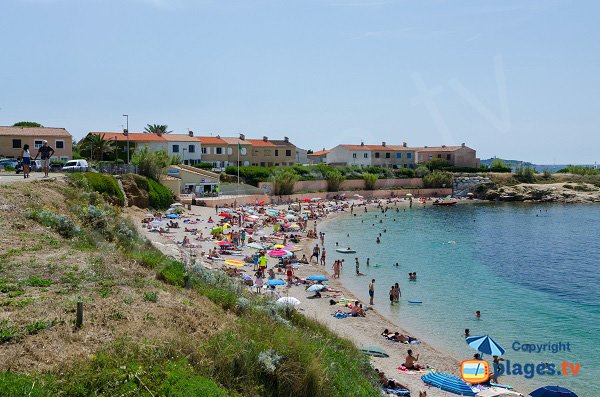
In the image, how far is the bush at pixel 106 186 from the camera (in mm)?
36594

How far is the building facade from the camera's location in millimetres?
49844

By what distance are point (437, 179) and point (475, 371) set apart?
75.8m

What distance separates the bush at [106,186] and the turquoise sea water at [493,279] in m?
16.3

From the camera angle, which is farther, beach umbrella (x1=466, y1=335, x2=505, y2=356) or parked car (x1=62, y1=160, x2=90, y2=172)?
parked car (x1=62, y1=160, x2=90, y2=172)

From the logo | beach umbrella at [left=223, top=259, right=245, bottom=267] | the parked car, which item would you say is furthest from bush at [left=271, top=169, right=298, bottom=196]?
the logo

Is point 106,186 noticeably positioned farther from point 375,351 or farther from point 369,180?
point 369,180

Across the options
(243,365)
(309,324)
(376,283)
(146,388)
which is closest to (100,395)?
(146,388)

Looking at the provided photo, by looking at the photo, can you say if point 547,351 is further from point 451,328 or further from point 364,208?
point 364,208

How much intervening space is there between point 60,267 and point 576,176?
346 feet

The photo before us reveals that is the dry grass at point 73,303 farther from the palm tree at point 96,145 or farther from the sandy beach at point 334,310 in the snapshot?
the palm tree at point 96,145

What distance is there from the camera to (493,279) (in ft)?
108

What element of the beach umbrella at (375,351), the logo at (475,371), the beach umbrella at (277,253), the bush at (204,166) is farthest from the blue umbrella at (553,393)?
the bush at (204,166)

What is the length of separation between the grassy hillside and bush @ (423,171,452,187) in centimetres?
7713

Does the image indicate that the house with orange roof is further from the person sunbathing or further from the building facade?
the person sunbathing
